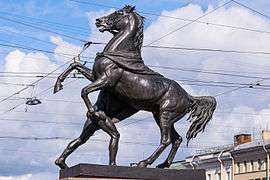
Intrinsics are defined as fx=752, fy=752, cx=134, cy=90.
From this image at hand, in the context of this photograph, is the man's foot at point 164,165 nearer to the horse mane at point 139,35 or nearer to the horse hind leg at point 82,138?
the horse hind leg at point 82,138

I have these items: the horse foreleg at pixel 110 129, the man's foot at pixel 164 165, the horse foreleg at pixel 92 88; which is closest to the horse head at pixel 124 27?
the horse foreleg at pixel 92 88

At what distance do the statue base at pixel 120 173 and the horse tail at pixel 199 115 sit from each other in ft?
2.47

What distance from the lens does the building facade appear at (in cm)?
5306

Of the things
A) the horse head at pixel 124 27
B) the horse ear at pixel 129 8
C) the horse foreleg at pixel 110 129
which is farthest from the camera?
the horse ear at pixel 129 8

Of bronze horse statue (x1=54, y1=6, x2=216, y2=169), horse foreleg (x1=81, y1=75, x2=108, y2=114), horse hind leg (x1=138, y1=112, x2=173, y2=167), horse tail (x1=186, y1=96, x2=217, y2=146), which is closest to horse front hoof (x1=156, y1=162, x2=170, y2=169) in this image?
bronze horse statue (x1=54, y1=6, x2=216, y2=169)

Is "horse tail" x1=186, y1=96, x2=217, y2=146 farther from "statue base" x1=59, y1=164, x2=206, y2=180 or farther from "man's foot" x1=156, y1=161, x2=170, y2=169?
"statue base" x1=59, y1=164, x2=206, y2=180

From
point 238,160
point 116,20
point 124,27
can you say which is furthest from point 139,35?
point 238,160

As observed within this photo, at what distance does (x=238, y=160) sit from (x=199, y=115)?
44.6 metres

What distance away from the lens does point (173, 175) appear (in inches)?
437

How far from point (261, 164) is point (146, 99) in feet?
142

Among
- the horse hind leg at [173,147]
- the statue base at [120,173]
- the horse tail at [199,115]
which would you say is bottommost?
the statue base at [120,173]

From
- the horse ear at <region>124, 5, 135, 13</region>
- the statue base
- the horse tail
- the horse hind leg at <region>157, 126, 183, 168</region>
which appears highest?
the horse ear at <region>124, 5, 135, 13</region>

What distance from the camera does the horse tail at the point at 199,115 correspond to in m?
11.8

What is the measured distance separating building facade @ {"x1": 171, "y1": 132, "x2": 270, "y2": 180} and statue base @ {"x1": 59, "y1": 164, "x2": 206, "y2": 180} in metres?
40.8
